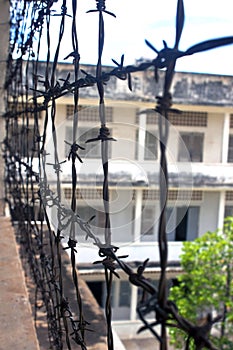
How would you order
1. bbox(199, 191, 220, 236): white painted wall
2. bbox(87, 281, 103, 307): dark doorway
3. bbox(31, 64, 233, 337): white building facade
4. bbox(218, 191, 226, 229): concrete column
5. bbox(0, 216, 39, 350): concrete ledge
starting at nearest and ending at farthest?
bbox(0, 216, 39, 350): concrete ledge
bbox(31, 64, 233, 337): white building facade
bbox(87, 281, 103, 307): dark doorway
bbox(218, 191, 226, 229): concrete column
bbox(199, 191, 220, 236): white painted wall

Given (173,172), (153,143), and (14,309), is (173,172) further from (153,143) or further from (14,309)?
(14,309)

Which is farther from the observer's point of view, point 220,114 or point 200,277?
point 220,114

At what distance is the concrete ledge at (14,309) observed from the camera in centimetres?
69

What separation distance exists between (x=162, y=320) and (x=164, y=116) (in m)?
0.13

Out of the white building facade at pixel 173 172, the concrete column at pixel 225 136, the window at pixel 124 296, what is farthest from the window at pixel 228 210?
the window at pixel 124 296

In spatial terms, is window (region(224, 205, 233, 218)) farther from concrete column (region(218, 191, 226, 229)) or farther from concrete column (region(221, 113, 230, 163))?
concrete column (region(221, 113, 230, 163))

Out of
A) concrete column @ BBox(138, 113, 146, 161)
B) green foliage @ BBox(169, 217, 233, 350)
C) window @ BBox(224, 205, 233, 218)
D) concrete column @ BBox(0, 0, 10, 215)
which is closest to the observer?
concrete column @ BBox(138, 113, 146, 161)

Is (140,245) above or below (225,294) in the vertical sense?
below

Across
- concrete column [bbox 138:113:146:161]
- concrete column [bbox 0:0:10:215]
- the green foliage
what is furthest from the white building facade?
concrete column [bbox 0:0:10:215]

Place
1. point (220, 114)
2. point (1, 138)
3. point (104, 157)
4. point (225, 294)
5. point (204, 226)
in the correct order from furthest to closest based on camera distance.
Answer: point (204, 226) → point (220, 114) → point (225, 294) → point (1, 138) → point (104, 157)

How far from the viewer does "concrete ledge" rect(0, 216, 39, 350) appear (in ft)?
Result: 2.27

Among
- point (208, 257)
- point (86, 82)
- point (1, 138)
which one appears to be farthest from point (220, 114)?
point (86, 82)

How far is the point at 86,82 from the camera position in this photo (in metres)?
0.47

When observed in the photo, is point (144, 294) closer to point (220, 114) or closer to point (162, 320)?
point (162, 320)
